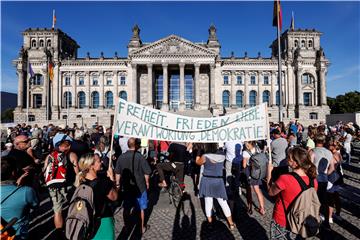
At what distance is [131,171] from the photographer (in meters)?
5.45

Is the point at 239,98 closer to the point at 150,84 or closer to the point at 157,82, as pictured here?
the point at 157,82

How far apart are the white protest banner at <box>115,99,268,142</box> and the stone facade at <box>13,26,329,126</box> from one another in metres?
45.0

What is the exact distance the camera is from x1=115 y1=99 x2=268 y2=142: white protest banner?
5375mm

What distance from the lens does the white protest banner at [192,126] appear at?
5.38 meters

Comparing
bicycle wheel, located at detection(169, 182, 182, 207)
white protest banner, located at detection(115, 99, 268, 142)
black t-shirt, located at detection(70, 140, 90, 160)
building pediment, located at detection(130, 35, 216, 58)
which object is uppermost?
building pediment, located at detection(130, 35, 216, 58)

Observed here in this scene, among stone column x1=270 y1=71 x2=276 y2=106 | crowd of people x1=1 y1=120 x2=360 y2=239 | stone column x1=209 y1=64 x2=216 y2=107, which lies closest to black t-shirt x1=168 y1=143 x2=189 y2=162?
crowd of people x1=1 y1=120 x2=360 y2=239

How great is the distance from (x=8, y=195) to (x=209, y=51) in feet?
162

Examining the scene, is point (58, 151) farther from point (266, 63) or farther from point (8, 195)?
point (266, 63)

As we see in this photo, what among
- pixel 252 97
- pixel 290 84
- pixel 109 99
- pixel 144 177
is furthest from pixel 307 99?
pixel 144 177

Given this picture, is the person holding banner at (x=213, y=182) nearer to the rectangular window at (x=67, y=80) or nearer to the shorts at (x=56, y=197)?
the shorts at (x=56, y=197)

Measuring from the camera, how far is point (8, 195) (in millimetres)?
3178

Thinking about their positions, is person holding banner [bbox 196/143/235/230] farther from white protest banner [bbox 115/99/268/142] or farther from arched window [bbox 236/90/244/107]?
arched window [bbox 236/90/244/107]

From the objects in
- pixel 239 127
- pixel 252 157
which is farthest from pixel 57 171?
pixel 252 157

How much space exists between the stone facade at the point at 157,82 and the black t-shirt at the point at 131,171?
1783 inches
